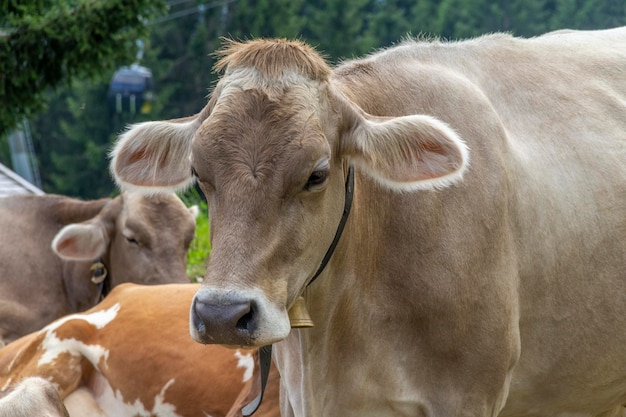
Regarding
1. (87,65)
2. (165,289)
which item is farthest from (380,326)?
(87,65)

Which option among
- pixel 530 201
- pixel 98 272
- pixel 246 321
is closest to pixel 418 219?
pixel 530 201

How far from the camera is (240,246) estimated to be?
11.8 ft

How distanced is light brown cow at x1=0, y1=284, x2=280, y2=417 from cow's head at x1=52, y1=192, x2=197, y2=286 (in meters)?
1.50

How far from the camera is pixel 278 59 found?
3.92 metres

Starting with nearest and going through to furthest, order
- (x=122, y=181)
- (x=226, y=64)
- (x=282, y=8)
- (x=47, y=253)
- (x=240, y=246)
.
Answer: (x=240, y=246) < (x=226, y=64) < (x=122, y=181) < (x=47, y=253) < (x=282, y=8)

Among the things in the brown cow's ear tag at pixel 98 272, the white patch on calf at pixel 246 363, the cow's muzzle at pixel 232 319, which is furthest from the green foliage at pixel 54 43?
the cow's muzzle at pixel 232 319

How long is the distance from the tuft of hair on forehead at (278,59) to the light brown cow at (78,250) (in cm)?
418

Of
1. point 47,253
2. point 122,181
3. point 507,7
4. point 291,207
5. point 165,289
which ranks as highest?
point 291,207

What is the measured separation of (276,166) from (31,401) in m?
1.16

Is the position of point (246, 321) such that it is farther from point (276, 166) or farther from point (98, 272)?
point (98, 272)

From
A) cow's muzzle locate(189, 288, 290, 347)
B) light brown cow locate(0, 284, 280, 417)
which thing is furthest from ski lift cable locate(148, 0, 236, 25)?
cow's muzzle locate(189, 288, 290, 347)

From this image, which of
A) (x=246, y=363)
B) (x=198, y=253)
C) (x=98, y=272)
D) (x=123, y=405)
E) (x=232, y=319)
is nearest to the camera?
(x=232, y=319)

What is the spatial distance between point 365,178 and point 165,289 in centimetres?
266

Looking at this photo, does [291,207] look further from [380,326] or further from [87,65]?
[87,65]
